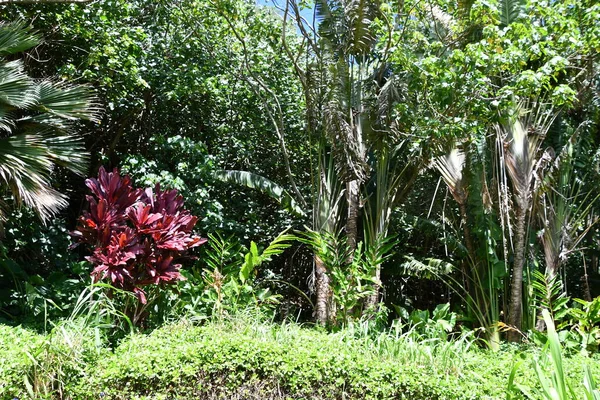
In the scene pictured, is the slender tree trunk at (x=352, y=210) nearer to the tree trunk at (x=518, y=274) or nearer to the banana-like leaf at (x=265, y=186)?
the banana-like leaf at (x=265, y=186)

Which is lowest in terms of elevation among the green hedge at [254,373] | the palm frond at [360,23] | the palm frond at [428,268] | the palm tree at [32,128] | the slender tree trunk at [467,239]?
the green hedge at [254,373]

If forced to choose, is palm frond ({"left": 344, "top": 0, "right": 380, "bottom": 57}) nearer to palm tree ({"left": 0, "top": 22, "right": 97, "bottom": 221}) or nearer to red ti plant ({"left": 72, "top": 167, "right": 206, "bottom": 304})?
red ti plant ({"left": 72, "top": 167, "right": 206, "bottom": 304})

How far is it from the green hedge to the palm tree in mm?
1793

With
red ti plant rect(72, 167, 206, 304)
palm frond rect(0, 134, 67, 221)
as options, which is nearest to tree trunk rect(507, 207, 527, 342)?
red ti plant rect(72, 167, 206, 304)

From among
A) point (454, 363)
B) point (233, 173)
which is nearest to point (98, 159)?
point (233, 173)

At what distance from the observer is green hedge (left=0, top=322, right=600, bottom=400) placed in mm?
4773

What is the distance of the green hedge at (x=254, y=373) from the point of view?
4.77m

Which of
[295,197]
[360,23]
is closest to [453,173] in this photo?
[360,23]

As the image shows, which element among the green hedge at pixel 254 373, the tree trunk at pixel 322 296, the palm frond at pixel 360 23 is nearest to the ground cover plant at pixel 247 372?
the green hedge at pixel 254 373

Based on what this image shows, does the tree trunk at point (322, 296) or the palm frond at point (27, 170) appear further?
the tree trunk at point (322, 296)

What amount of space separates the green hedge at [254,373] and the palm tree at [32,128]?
1.79 meters

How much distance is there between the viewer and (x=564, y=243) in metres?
8.34

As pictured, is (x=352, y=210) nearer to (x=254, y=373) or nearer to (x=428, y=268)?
(x=428, y=268)

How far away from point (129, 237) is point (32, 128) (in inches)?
75.0
